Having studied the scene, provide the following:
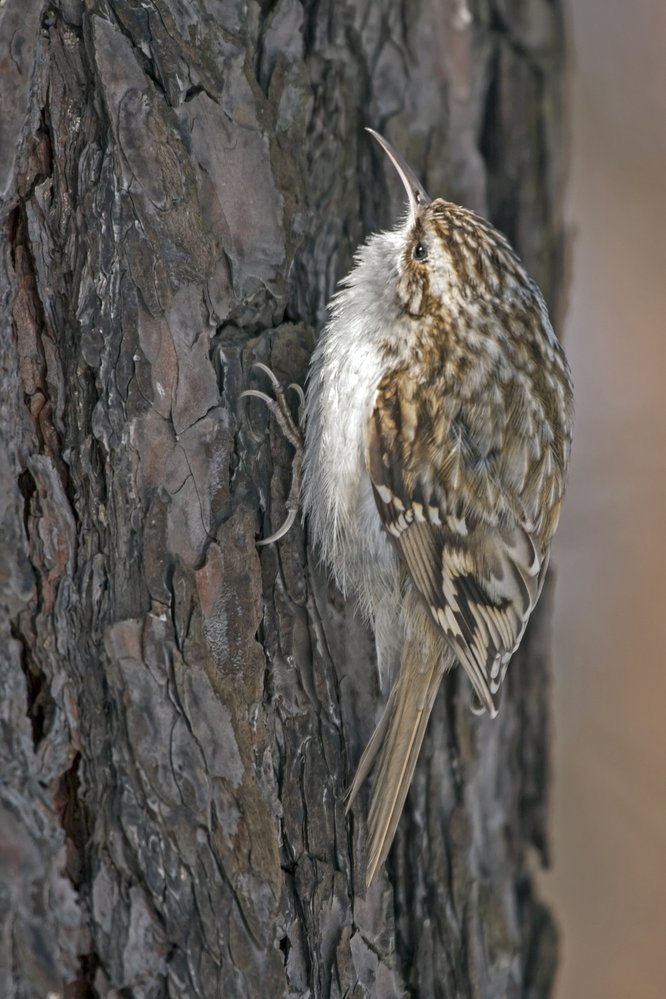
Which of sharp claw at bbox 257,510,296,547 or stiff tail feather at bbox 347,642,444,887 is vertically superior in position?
sharp claw at bbox 257,510,296,547

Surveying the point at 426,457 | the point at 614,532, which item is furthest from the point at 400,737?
the point at 614,532

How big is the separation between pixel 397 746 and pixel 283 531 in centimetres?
47

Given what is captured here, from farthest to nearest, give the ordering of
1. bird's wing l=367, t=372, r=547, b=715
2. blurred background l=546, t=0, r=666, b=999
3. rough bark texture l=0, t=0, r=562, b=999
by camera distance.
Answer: blurred background l=546, t=0, r=666, b=999, bird's wing l=367, t=372, r=547, b=715, rough bark texture l=0, t=0, r=562, b=999

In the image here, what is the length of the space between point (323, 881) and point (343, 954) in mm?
141

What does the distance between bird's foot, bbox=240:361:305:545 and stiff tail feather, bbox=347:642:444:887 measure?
38 centimetres

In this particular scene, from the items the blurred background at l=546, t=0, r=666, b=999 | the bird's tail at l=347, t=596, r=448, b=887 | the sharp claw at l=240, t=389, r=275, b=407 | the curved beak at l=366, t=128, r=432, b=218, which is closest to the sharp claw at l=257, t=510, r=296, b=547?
the sharp claw at l=240, t=389, r=275, b=407

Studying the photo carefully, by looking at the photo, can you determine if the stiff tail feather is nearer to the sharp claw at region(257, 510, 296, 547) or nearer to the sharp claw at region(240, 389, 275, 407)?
the sharp claw at region(257, 510, 296, 547)

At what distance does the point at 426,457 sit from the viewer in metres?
1.97

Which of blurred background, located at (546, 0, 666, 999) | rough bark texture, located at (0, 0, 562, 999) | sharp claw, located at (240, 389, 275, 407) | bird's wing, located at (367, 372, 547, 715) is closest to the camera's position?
rough bark texture, located at (0, 0, 562, 999)

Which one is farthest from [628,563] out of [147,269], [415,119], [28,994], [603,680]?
[28,994]

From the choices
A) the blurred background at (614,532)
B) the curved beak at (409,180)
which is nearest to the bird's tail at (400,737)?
the curved beak at (409,180)

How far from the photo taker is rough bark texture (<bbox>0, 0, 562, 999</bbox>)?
5.19 ft

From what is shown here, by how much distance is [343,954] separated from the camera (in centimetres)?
181

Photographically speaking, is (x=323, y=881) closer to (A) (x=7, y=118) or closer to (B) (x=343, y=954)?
(B) (x=343, y=954)
